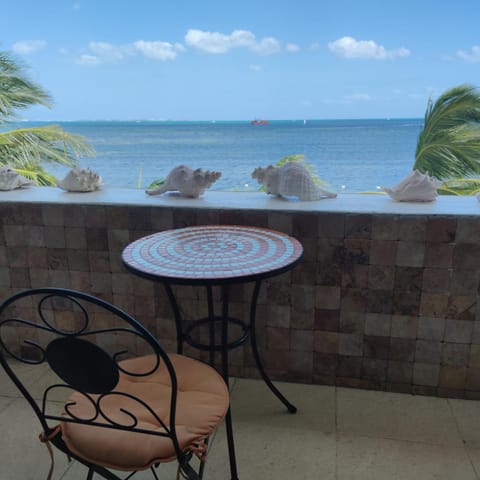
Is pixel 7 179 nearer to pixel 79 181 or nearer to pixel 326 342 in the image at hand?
pixel 79 181

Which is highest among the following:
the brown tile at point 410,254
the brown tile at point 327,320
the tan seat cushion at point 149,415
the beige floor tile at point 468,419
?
the brown tile at point 410,254

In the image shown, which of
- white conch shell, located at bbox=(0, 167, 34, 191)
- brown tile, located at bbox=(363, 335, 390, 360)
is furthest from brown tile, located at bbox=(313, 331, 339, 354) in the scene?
white conch shell, located at bbox=(0, 167, 34, 191)

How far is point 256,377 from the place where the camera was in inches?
84.1

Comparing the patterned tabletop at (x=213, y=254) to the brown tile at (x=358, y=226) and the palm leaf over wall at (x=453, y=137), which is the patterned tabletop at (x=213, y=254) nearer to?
the brown tile at (x=358, y=226)

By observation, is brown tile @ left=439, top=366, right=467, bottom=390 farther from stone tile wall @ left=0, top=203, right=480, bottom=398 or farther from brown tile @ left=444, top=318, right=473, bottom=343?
brown tile @ left=444, top=318, right=473, bottom=343

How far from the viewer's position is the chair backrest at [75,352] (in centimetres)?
93

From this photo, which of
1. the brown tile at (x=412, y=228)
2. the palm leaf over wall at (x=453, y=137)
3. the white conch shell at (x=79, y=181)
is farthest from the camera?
the palm leaf over wall at (x=453, y=137)

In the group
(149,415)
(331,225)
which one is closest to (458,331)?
(331,225)

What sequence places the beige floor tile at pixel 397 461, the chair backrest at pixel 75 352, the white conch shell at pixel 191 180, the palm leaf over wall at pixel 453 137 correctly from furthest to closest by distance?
the palm leaf over wall at pixel 453 137, the white conch shell at pixel 191 180, the beige floor tile at pixel 397 461, the chair backrest at pixel 75 352

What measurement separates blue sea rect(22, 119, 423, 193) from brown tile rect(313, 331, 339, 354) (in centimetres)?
1394

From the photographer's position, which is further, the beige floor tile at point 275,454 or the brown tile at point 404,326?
the brown tile at point 404,326

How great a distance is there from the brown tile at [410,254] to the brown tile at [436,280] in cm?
5

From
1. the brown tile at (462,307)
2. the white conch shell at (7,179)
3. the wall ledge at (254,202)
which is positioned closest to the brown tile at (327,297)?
the wall ledge at (254,202)

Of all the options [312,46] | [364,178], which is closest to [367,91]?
[312,46]
